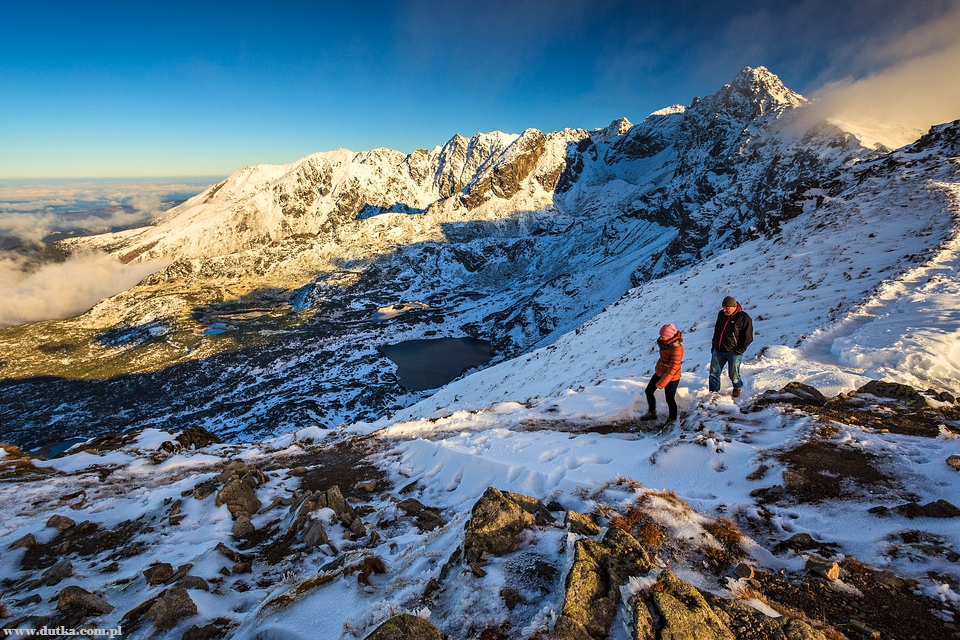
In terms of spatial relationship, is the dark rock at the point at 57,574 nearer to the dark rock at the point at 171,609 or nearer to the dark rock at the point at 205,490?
the dark rock at the point at 205,490

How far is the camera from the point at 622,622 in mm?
3008

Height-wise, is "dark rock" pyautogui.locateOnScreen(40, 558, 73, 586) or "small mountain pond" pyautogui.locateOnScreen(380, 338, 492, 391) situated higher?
"dark rock" pyautogui.locateOnScreen(40, 558, 73, 586)

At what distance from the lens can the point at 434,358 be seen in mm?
107875

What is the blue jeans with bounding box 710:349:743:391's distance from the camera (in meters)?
8.80

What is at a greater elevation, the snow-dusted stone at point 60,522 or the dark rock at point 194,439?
the snow-dusted stone at point 60,522

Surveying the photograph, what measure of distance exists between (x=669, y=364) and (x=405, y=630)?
7.53 m

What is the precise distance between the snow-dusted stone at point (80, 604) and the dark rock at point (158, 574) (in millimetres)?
609

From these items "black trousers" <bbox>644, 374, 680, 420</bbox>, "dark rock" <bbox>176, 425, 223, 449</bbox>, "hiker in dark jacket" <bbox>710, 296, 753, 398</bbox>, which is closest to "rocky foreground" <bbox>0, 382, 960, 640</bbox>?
"black trousers" <bbox>644, 374, 680, 420</bbox>

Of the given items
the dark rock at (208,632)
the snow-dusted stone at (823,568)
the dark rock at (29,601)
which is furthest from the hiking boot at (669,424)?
the dark rock at (29,601)

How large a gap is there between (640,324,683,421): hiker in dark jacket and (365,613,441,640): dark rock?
6805 mm

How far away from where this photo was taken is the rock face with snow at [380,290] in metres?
84.0

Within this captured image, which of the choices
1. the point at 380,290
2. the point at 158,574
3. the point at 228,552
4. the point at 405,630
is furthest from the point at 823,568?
the point at 380,290

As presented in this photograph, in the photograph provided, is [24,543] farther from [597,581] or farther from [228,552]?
[597,581]

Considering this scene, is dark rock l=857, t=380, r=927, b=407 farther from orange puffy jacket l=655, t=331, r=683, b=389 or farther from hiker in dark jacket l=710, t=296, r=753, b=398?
orange puffy jacket l=655, t=331, r=683, b=389
